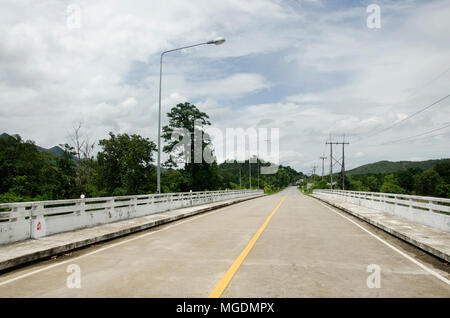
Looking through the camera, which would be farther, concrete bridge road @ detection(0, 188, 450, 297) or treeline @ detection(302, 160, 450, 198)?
treeline @ detection(302, 160, 450, 198)

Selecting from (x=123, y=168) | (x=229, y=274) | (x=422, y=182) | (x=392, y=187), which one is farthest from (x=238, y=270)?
(x=392, y=187)

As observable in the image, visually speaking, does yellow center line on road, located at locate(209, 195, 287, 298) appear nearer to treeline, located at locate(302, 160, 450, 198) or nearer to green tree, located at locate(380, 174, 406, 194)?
treeline, located at locate(302, 160, 450, 198)

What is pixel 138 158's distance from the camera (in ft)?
177

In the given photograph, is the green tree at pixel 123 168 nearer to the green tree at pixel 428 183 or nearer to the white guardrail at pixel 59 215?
the white guardrail at pixel 59 215

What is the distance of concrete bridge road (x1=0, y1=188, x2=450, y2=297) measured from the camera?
5273 mm

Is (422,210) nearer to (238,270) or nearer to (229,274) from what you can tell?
(238,270)

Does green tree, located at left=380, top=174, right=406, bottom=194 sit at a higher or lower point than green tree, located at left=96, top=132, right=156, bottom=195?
lower

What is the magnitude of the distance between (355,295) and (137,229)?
29.1 ft

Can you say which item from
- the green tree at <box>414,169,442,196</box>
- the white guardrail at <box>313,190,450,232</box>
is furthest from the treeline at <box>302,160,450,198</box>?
the white guardrail at <box>313,190,450,232</box>

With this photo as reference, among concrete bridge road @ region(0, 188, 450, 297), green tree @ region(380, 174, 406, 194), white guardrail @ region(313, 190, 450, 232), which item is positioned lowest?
green tree @ region(380, 174, 406, 194)

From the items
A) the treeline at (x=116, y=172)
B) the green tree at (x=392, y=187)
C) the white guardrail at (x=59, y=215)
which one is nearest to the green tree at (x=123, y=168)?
the treeline at (x=116, y=172)

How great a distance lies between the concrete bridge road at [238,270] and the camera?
17.3ft

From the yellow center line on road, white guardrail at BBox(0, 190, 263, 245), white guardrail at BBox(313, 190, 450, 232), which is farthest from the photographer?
white guardrail at BBox(313, 190, 450, 232)

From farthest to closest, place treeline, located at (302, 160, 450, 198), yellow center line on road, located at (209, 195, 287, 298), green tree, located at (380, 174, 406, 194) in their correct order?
green tree, located at (380, 174, 406, 194), treeline, located at (302, 160, 450, 198), yellow center line on road, located at (209, 195, 287, 298)
